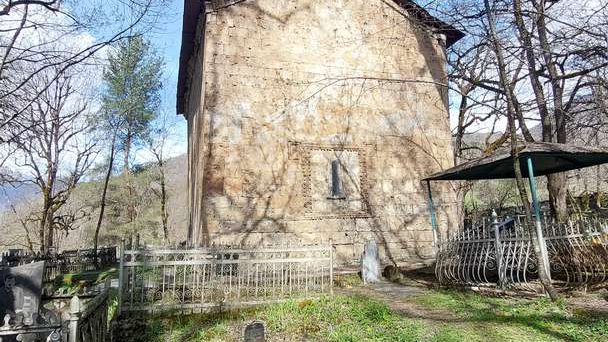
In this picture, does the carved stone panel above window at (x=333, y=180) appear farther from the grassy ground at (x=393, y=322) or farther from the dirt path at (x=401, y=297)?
the grassy ground at (x=393, y=322)

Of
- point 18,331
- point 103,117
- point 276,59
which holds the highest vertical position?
point 103,117

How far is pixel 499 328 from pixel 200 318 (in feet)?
14.9

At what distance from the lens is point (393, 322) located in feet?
19.7

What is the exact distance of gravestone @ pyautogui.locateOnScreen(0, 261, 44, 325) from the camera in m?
5.03

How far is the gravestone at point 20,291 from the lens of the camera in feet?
16.5

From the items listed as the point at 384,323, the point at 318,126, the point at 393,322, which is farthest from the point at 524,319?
the point at 318,126

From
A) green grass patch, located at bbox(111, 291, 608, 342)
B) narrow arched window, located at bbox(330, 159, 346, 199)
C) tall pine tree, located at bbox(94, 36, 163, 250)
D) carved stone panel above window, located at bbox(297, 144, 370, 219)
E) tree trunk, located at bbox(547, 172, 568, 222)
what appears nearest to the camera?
green grass patch, located at bbox(111, 291, 608, 342)

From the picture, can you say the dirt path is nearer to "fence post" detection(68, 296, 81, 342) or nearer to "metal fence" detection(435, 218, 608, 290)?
"metal fence" detection(435, 218, 608, 290)

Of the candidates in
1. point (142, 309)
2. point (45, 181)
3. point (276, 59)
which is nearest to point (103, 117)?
point (45, 181)

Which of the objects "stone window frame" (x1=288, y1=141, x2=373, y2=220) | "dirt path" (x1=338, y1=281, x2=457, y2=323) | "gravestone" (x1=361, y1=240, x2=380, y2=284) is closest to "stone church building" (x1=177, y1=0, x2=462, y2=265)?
"stone window frame" (x1=288, y1=141, x2=373, y2=220)

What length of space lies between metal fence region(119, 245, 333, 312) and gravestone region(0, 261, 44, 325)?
1.47 m

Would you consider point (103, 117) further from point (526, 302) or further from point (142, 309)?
point (526, 302)

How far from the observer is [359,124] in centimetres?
1231

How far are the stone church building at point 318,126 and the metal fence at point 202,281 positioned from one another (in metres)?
2.86
